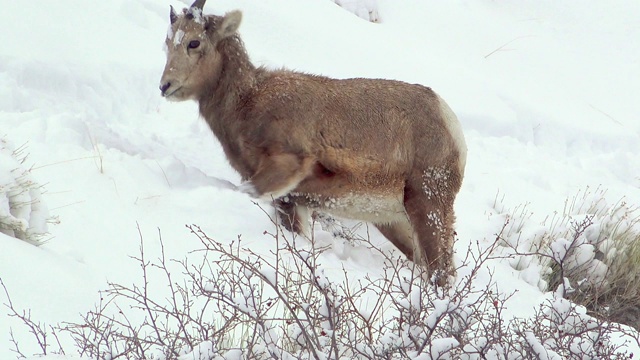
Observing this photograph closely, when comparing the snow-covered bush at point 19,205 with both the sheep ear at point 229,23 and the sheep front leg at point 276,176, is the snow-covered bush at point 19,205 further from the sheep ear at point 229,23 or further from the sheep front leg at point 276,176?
the sheep ear at point 229,23

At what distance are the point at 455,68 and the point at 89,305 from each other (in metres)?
7.47

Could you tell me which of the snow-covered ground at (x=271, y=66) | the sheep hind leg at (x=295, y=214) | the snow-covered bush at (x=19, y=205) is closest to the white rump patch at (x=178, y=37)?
the snow-covered ground at (x=271, y=66)

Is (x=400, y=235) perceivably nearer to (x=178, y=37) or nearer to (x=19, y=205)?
(x=178, y=37)

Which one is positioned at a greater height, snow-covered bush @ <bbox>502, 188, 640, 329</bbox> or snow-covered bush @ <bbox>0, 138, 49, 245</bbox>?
snow-covered bush @ <bbox>0, 138, 49, 245</bbox>

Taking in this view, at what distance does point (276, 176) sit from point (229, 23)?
4.19ft

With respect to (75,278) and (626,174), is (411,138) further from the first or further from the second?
(626,174)

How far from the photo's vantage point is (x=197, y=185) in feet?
23.4

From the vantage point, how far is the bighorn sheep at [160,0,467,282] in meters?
6.50

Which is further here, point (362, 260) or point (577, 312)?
point (362, 260)

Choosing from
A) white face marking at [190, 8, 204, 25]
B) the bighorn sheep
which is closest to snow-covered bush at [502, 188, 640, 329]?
the bighorn sheep

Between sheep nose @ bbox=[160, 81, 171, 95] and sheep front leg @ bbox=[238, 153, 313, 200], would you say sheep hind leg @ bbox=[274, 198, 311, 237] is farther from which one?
sheep nose @ bbox=[160, 81, 171, 95]

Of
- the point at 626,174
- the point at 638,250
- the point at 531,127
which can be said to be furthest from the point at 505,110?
the point at 638,250

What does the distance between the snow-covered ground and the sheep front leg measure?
1.27ft

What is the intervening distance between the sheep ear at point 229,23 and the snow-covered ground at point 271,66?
116cm
